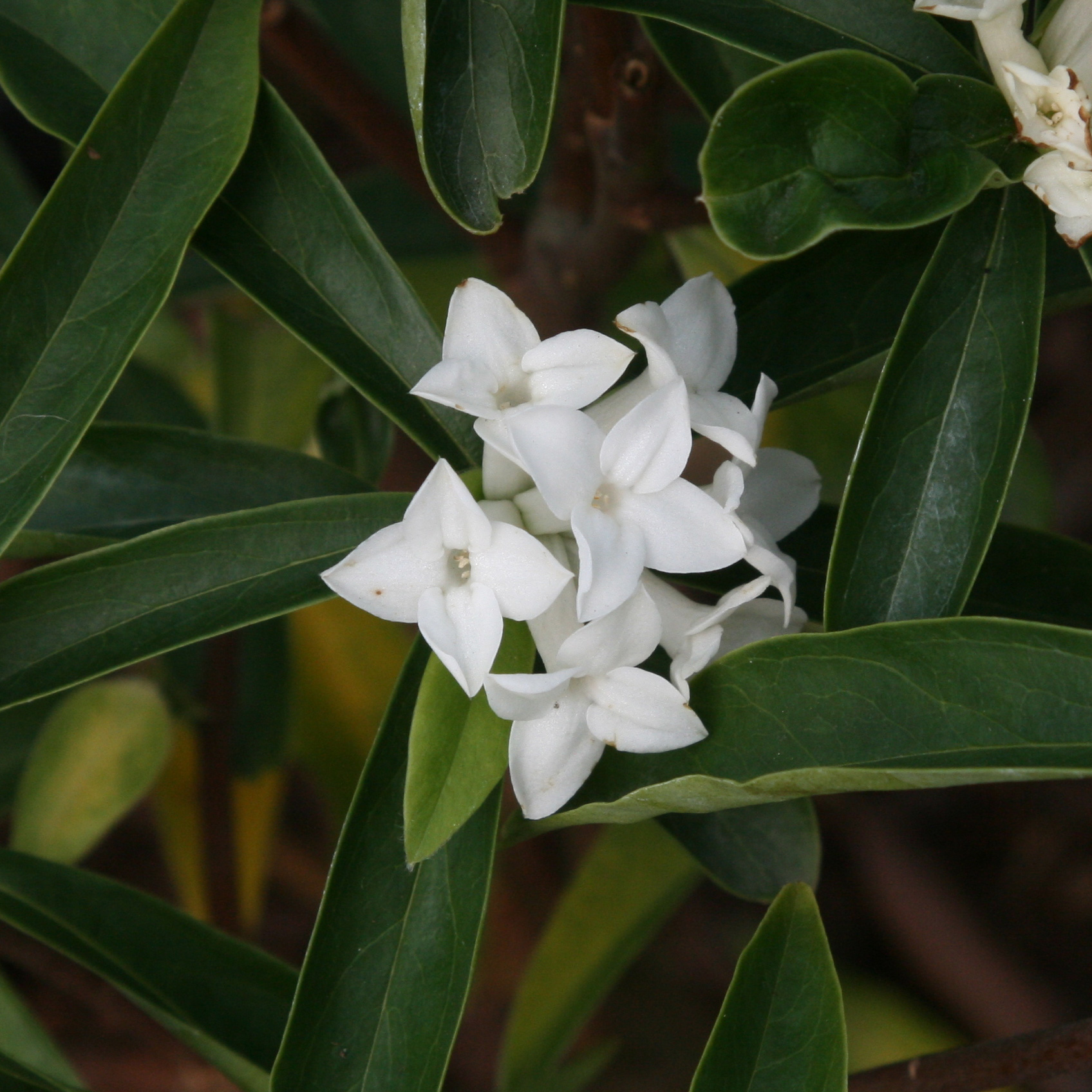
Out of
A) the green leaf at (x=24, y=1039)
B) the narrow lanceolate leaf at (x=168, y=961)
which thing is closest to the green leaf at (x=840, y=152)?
the narrow lanceolate leaf at (x=168, y=961)

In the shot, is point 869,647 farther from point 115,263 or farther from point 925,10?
point 115,263

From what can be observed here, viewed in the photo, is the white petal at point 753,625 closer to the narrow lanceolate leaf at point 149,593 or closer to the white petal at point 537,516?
the white petal at point 537,516

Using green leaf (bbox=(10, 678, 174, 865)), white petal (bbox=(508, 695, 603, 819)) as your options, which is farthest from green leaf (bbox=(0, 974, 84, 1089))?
white petal (bbox=(508, 695, 603, 819))

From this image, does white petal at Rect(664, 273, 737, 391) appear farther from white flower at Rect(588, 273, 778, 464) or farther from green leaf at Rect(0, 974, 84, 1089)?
green leaf at Rect(0, 974, 84, 1089)

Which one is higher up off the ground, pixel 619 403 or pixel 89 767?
pixel 619 403

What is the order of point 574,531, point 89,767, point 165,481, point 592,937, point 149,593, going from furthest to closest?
point 592,937 → point 89,767 → point 165,481 → point 149,593 → point 574,531

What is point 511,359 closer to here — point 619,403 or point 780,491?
point 619,403

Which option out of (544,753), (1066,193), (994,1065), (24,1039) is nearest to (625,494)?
(544,753)
